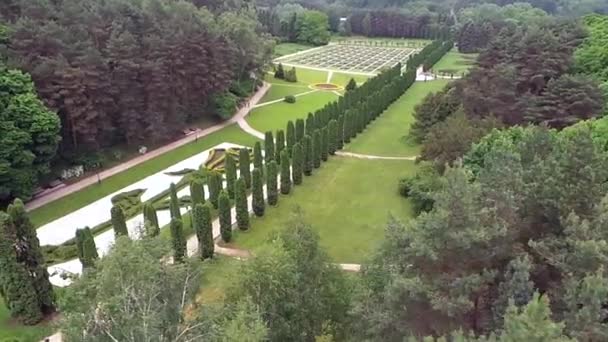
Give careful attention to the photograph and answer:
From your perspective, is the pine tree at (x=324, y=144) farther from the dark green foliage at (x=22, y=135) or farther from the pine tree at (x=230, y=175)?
the dark green foliage at (x=22, y=135)

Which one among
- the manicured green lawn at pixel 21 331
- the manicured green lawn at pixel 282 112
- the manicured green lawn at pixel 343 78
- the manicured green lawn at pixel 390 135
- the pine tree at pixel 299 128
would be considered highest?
the pine tree at pixel 299 128

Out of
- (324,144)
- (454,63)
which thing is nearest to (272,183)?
(324,144)

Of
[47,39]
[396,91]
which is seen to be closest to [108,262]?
[47,39]

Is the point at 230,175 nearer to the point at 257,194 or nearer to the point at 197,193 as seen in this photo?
the point at 257,194

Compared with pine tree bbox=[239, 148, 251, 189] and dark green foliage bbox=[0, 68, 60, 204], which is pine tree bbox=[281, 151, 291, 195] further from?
dark green foliage bbox=[0, 68, 60, 204]

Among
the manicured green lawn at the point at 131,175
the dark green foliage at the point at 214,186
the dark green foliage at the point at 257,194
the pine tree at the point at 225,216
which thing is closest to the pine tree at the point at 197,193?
the dark green foliage at the point at 214,186

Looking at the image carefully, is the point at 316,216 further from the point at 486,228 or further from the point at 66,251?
the point at 486,228

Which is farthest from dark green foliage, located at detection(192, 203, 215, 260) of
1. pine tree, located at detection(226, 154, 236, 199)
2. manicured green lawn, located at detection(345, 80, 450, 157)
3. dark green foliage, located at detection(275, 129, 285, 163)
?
manicured green lawn, located at detection(345, 80, 450, 157)
